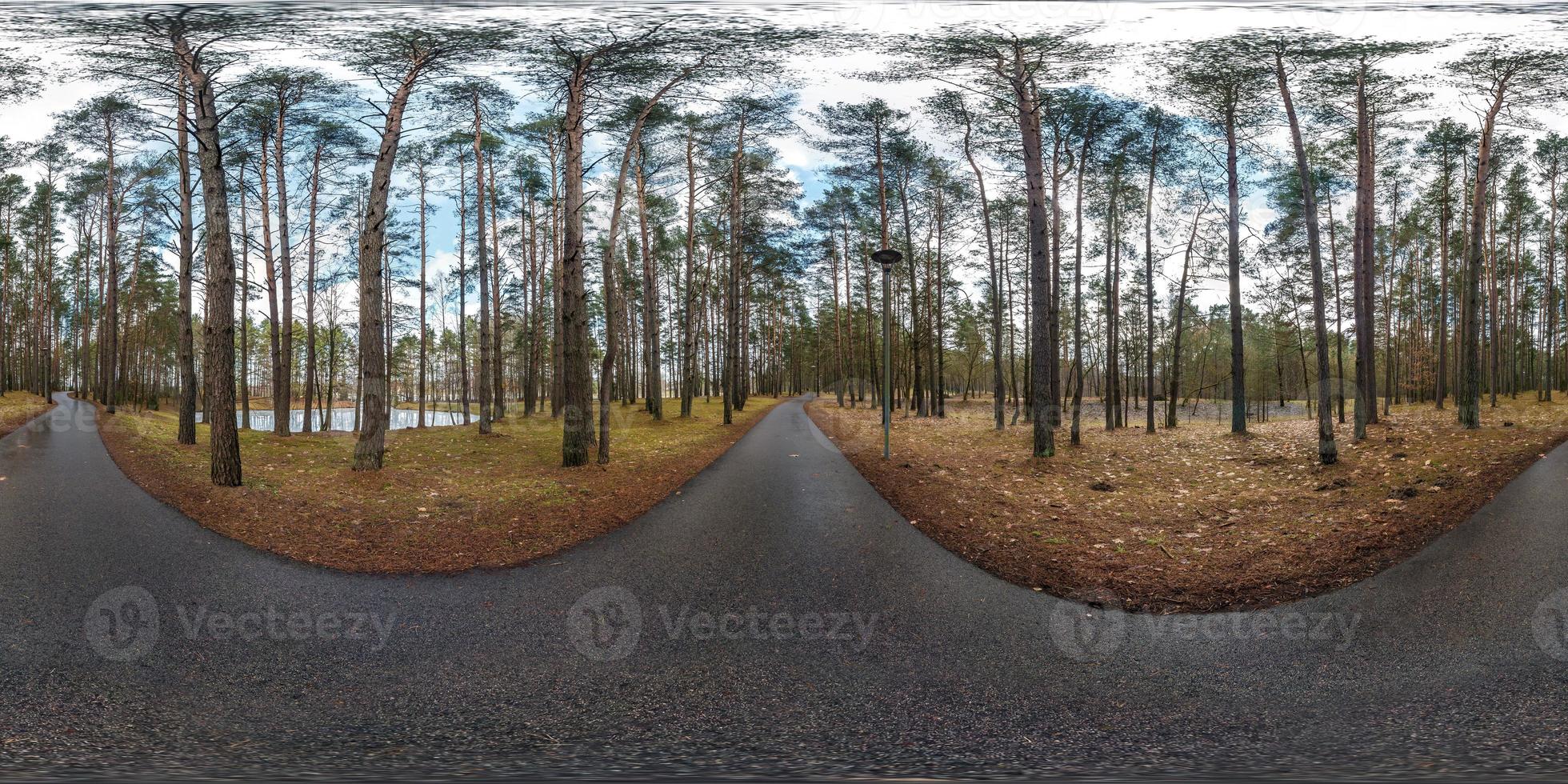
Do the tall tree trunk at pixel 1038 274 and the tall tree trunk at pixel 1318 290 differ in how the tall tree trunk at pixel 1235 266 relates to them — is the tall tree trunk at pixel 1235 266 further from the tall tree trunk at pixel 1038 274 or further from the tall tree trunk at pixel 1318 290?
the tall tree trunk at pixel 1038 274

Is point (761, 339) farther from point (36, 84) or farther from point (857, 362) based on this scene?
point (36, 84)

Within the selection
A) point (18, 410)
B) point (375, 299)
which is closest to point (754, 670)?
point (375, 299)

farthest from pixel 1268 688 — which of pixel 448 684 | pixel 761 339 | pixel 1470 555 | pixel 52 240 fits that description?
pixel 52 240

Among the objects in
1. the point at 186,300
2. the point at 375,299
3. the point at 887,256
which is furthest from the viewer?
the point at 186,300

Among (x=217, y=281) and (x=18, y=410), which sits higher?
(x=217, y=281)

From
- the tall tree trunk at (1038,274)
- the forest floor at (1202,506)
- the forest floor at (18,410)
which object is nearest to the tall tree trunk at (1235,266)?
the forest floor at (1202,506)

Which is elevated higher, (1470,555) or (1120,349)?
(1120,349)

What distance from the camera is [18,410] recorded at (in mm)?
22172

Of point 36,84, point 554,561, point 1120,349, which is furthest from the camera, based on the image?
point 1120,349

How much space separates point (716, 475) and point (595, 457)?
9.91ft

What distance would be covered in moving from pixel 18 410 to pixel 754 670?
33.1 metres

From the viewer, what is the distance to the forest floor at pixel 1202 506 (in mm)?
5277

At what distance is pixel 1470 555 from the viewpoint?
536 cm

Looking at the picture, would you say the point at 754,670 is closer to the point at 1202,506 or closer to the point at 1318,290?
the point at 1202,506
